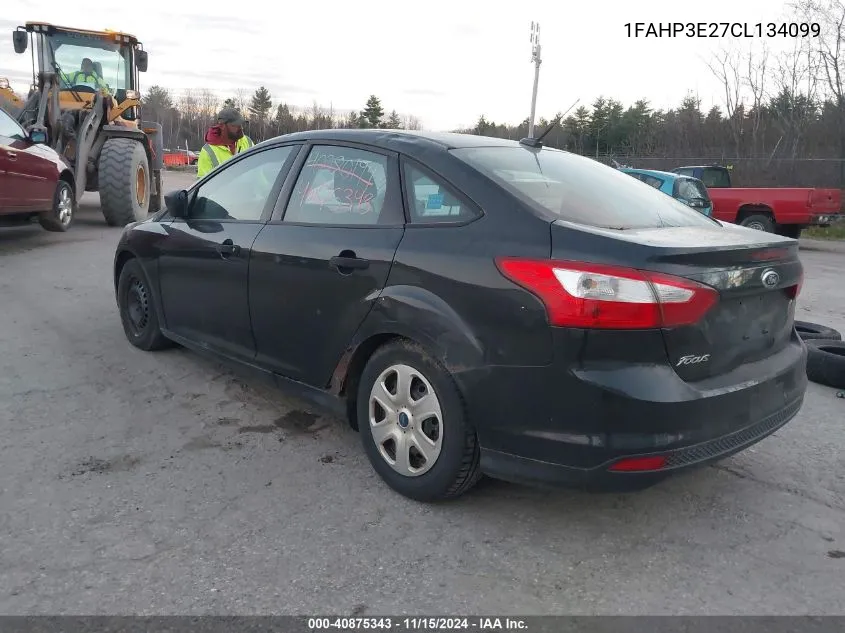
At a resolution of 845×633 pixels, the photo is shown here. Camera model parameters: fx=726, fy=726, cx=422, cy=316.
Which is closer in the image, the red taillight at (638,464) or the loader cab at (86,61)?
the red taillight at (638,464)

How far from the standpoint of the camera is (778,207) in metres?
14.6

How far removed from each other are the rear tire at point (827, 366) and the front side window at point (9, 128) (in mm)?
8934

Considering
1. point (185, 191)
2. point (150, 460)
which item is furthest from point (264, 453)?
point (185, 191)

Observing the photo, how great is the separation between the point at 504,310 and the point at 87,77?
40.1 feet

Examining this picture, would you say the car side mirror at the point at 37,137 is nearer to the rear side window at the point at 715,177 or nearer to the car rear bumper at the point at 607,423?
the car rear bumper at the point at 607,423

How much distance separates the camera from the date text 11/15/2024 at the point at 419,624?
237 cm

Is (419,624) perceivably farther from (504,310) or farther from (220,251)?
(220,251)

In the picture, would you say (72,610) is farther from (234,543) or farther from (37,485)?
(37,485)

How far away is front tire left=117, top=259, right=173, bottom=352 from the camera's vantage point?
16.6ft

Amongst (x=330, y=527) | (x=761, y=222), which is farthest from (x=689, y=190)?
(x=330, y=527)

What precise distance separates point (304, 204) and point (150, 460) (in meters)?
1.48

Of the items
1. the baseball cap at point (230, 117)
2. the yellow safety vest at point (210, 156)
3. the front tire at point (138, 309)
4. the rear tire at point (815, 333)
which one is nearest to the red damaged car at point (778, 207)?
the rear tire at point (815, 333)

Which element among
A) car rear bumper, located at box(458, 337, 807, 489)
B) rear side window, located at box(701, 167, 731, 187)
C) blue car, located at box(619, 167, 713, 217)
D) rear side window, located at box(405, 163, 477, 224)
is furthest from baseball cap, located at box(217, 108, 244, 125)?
rear side window, located at box(701, 167, 731, 187)

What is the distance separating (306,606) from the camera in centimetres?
246
